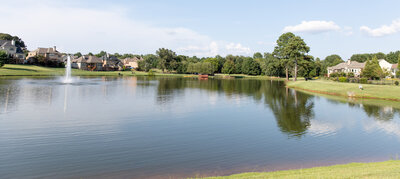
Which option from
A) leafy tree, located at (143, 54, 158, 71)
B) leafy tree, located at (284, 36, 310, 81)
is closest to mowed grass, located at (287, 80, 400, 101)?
leafy tree, located at (284, 36, 310, 81)

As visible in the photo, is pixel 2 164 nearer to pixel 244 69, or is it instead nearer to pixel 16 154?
pixel 16 154

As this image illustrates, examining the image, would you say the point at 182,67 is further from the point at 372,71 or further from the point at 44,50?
the point at 372,71

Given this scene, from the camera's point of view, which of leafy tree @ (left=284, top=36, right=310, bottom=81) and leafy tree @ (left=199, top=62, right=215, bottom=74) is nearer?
leafy tree @ (left=284, top=36, right=310, bottom=81)

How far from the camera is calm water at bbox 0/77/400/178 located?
13586 millimetres

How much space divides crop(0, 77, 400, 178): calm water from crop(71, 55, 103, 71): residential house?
390ft

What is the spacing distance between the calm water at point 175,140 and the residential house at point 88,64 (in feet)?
390

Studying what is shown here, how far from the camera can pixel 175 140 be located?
1870cm

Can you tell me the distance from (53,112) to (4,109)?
509 centimetres

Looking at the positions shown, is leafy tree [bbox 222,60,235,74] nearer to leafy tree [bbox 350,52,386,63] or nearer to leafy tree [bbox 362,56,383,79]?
leafy tree [bbox 362,56,383,79]

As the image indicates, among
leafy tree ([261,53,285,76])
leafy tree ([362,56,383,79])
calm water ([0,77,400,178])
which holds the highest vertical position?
leafy tree ([261,53,285,76])

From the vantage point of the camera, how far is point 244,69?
157750 millimetres

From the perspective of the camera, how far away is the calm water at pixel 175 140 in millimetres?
13586

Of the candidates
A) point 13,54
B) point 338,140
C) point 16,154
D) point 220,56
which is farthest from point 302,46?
point 13,54

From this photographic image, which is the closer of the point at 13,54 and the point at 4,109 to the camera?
the point at 4,109
